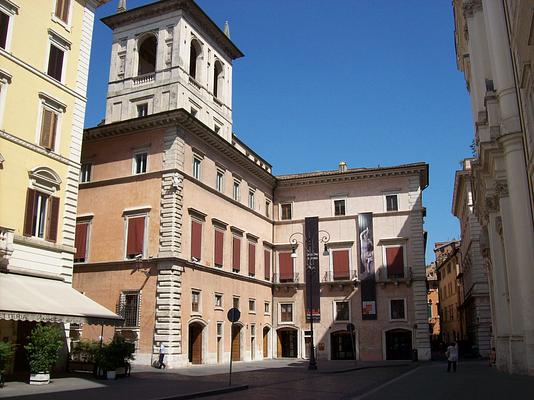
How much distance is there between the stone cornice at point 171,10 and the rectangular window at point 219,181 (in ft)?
35.1

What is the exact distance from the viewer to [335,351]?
136 feet

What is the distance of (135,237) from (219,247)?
5.97 metres

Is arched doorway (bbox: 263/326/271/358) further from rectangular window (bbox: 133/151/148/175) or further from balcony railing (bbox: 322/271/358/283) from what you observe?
rectangular window (bbox: 133/151/148/175)

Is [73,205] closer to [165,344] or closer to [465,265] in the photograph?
[165,344]

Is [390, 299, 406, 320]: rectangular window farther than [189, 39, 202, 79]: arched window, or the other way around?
[390, 299, 406, 320]: rectangular window

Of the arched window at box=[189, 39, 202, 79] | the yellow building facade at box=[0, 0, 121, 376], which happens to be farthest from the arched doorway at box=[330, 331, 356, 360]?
the yellow building facade at box=[0, 0, 121, 376]

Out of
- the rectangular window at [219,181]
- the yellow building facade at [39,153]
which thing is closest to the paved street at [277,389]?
the yellow building facade at [39,153]

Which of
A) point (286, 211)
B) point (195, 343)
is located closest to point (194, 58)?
point (286, 211)

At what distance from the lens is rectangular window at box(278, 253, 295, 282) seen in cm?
4291

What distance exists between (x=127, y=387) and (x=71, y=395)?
9.62 ft

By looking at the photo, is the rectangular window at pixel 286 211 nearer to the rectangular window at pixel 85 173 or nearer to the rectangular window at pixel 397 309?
the rectangular window at pixel 397 309

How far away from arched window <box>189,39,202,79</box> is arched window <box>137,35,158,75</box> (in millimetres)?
2496

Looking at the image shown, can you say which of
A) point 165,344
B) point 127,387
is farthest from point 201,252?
point 127,387

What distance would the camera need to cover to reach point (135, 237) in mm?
30250
